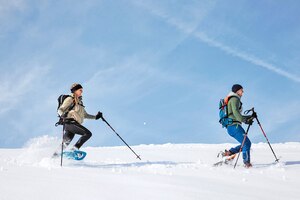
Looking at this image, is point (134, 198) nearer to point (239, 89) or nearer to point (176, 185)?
point (176, 185)

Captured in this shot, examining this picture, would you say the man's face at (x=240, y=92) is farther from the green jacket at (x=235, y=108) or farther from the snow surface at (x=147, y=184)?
the snow surface at (x=147, y=184)

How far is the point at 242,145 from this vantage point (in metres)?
12.2

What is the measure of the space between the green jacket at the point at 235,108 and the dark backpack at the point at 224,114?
A: 10cm

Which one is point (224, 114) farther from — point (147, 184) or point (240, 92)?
point (147, 184)

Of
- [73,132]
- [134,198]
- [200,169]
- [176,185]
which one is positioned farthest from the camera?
[73,132]

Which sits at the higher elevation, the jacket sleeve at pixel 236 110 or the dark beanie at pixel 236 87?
the dark beanie at pixel 236 87

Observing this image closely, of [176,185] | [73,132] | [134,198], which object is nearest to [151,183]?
→ [176,185]

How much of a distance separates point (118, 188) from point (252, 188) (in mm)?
2950

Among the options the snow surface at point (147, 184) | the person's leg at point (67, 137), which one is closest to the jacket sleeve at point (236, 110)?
the snow surface at point (147, 184)

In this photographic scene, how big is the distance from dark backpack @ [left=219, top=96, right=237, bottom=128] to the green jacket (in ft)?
0.32

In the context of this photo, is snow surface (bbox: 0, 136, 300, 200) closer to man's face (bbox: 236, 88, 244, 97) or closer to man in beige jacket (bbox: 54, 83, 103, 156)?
man in beige jacket (bbox: 54, 83, 103, 156)

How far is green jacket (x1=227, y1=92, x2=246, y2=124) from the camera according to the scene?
12.2 meters

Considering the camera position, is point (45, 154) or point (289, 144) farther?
point (289, 144)

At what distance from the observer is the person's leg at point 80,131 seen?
1198 cm
